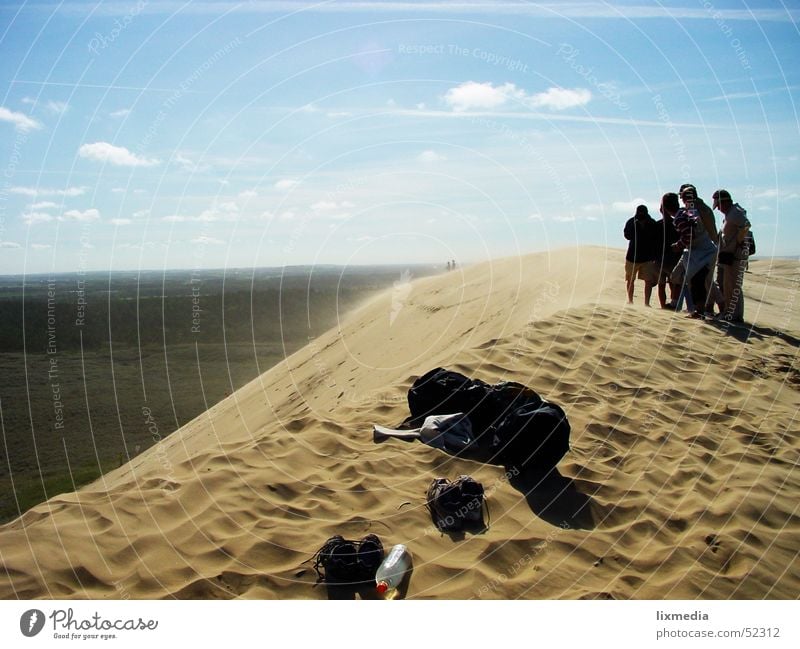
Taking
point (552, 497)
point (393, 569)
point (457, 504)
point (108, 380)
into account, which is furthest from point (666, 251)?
point (108, 380)

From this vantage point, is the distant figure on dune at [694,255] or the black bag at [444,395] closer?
the black bag at [444,395]

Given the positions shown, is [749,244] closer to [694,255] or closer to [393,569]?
[694,255]

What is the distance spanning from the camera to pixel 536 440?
241 inches

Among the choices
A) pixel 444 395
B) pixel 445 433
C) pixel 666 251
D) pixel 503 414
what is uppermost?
pixel 666 251

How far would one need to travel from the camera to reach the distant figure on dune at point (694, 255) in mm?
11180

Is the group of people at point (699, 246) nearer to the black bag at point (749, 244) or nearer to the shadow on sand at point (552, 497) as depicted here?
the black bag at point (749, 244)

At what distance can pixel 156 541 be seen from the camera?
513 cm

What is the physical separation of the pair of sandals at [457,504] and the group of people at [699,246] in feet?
24.5

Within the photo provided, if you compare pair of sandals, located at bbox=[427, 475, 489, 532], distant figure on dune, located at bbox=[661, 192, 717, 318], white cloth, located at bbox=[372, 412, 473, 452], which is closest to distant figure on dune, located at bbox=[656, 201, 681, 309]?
distant figure on dune, located at bbox=[661, 192, 717, 318]

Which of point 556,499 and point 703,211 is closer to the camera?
point 556,499

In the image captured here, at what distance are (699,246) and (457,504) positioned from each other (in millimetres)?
8012

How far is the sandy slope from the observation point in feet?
15.7

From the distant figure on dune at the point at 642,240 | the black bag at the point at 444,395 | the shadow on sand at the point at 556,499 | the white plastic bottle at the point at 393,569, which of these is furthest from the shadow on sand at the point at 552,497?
the distant figure on dune at the point at 642,240
